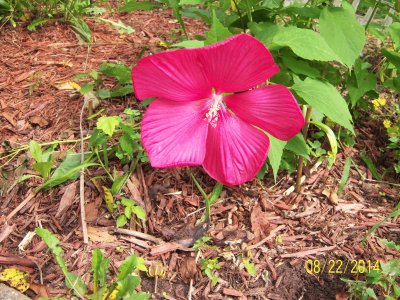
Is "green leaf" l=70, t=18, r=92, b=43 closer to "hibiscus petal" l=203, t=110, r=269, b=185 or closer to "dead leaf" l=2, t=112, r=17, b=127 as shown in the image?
"dead leaf" l=2, t=112, r=17, b=127

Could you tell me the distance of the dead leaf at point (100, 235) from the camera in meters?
1.66

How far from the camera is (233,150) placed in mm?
1259

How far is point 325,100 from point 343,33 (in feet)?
0.85

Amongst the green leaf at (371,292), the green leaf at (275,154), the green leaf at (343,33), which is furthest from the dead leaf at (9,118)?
the green leaf at (371,292)

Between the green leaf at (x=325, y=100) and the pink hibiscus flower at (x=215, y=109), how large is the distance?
0.86ft

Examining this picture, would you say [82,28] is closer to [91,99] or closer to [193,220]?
[91,99]

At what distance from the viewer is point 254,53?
101cm

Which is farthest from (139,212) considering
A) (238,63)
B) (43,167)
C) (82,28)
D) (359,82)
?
(82,28)

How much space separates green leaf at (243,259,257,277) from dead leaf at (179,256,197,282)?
0.21m

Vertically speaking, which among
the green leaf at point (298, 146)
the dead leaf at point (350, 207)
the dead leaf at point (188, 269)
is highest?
the green leaf at point (298, 146)

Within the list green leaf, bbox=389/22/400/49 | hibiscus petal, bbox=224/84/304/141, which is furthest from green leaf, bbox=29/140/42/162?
green leaf, bbox=389/22/400/49

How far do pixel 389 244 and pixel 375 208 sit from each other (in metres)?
0.36

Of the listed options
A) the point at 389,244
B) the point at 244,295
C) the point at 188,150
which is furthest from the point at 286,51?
the point at 244,295

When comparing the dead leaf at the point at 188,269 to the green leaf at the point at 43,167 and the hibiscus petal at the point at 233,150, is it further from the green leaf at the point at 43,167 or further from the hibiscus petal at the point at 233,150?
the green leaf at the point at 43,167
